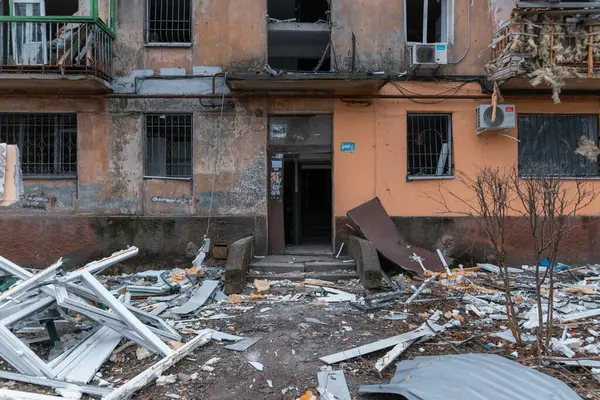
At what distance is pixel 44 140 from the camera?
387 inches

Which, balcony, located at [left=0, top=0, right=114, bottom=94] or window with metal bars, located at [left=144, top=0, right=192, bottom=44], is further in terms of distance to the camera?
window with metal bars, located at [left=144, top=0, right=192, bottom=44]

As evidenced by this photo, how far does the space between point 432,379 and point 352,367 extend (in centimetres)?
119

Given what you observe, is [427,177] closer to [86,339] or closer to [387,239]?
[387,239]

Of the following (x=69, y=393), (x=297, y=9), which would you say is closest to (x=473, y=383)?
(x=69, y=393)

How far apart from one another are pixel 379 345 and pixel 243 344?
5.53ft

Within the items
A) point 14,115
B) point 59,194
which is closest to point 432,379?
point 59,194

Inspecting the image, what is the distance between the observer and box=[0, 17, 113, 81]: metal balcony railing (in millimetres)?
8742

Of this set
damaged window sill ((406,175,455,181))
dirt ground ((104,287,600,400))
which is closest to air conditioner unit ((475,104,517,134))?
damaged window sill ((406,175,455,181))

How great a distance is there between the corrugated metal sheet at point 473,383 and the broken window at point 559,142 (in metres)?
7.35

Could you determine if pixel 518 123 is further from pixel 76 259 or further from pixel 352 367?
pixel 76 259

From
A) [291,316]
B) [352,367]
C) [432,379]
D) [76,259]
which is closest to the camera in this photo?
[432,379]

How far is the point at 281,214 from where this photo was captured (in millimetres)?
10117

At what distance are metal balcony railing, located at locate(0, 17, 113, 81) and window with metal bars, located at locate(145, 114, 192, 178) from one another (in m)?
1.54

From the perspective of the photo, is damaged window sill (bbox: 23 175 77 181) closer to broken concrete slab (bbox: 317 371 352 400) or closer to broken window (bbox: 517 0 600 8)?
broken concrete slab (bbox: 317 371 352 400)
